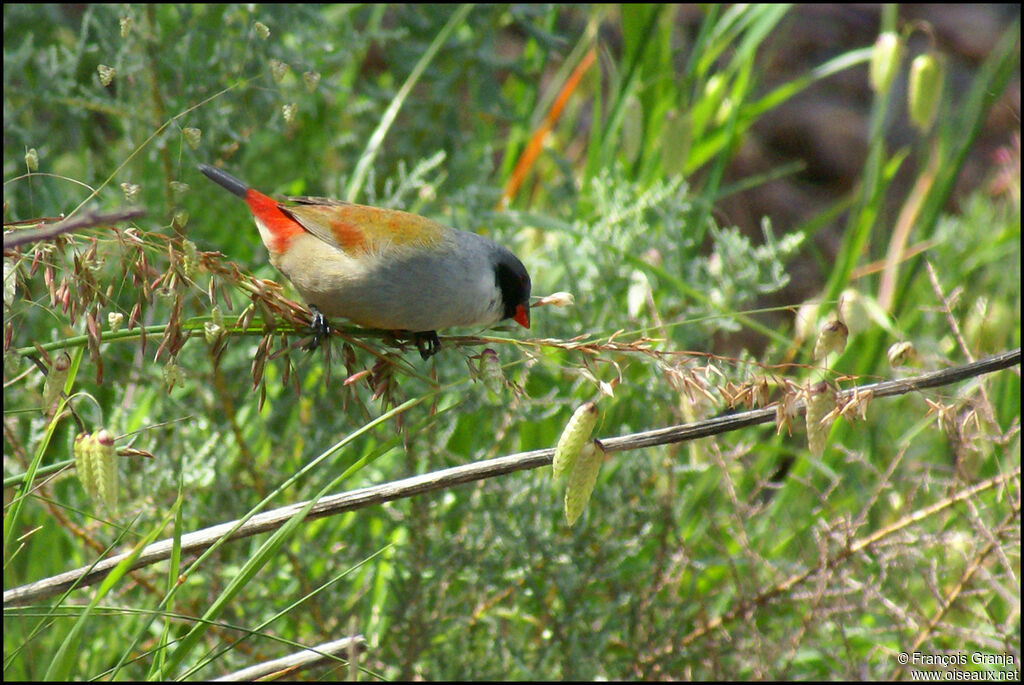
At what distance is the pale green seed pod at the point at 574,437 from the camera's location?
1112 mm

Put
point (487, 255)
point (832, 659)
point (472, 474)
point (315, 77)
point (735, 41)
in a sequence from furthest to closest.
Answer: point (735, 41), point (832, 659), point (487, 255), point (315, 77), point (472, 474)

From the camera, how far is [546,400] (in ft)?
6.91

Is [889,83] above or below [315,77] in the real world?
below

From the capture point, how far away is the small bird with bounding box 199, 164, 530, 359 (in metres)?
1.66

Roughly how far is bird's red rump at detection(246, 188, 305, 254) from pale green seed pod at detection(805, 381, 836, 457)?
100 centimetres

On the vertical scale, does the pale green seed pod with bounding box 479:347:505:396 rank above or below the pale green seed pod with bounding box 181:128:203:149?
below

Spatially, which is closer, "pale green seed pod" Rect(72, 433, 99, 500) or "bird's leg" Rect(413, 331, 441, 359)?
"pale green seed pod" Rect(72, 433, 99, 500)

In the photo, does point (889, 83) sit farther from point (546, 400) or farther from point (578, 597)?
point (578, 597)

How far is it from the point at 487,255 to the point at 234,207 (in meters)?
1.01

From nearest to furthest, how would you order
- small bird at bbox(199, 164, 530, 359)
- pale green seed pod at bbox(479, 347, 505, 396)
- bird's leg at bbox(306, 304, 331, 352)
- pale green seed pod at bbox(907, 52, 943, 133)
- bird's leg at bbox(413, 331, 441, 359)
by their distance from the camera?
pale green seed pod at bbox(479, 347, 505, 396) → bird's leg at bbox(306, 304, 331, 352) → small bird at bbox(199, 164, 530, 359) → bird's leg at bbox(413, 331, 441, 359) → pale green seed pod at bbox(907, 52, 943, 133)

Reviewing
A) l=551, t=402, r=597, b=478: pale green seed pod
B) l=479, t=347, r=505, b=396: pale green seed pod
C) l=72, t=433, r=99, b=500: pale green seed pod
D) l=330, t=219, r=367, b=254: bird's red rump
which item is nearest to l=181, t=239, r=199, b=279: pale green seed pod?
l=72, t=433, r=99, b=500: pale green seed pod

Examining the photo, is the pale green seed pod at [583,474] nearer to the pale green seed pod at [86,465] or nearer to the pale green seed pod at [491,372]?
the pale green seed pod at [491,372]

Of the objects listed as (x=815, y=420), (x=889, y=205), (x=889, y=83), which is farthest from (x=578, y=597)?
(x=889, y=205)

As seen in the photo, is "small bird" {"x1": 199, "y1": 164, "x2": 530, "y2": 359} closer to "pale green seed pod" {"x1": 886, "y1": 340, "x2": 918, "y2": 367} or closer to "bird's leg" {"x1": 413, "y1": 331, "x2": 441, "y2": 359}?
"bird's leg" {"x1": 413, "y1": 331, "x2": 441, "y2": 359}
